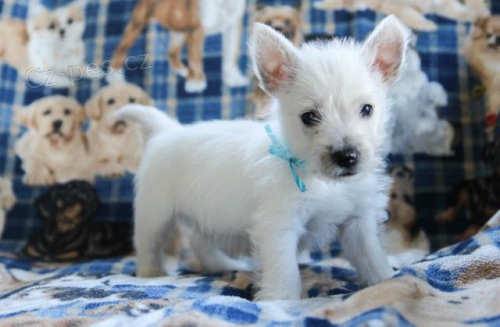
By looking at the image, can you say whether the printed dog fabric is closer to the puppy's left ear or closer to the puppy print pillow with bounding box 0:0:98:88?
the puppy print pillow with bounding box 0:0:98:88

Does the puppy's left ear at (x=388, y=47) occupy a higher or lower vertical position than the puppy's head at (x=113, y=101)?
higher

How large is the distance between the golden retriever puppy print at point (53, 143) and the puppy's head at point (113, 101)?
0.24 ft

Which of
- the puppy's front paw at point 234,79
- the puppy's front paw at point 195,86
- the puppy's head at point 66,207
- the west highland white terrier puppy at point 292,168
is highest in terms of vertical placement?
the puppy's front paw at point 234,79

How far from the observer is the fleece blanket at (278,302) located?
1061mm

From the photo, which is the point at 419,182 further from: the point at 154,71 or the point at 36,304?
the point at 36,304

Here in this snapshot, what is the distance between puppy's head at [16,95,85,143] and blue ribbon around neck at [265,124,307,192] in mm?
1292

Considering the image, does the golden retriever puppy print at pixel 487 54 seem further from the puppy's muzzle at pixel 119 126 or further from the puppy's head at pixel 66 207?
the puppy's head at pixel 66 207

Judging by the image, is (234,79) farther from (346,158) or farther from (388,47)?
(346,158)

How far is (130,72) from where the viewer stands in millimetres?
2596

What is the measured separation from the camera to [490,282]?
1.22 m

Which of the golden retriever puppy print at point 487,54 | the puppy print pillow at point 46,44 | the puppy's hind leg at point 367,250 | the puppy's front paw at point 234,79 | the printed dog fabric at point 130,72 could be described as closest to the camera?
the puppy's hind leg at point 367,250

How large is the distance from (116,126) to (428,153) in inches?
54.3

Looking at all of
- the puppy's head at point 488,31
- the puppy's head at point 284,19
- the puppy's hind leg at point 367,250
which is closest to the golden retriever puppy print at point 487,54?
the puppy's head at point 488,31

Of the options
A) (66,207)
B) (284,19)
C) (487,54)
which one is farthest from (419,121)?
(66,207)
